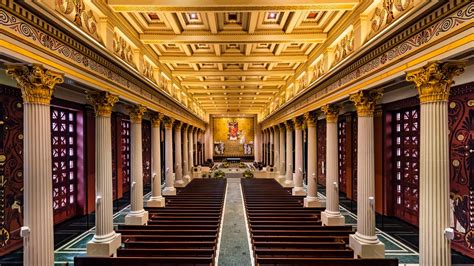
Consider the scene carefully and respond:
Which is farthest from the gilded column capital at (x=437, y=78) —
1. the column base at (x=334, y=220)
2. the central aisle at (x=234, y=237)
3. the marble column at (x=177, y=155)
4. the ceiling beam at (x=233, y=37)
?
the marble column at (x=177, y=155)

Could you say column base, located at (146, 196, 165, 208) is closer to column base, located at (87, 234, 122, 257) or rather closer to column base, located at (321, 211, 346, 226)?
column base, located at (87, 234, 122, 257)

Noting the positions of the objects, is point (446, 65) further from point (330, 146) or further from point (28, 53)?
point (28, 53)

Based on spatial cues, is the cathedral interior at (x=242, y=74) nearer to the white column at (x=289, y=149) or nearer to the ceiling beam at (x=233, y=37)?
the ceiling beam at (x=233, y=37)

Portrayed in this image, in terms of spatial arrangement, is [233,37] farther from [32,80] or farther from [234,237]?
[234,237]

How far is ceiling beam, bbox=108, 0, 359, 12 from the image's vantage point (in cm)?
646

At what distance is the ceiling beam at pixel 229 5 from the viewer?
646 centimetres

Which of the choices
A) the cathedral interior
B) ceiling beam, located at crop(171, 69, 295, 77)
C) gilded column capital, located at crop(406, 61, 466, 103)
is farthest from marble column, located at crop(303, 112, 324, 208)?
gilded column capital, located at crop(406, 61, 466, 103)

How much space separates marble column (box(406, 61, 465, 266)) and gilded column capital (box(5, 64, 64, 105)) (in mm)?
6871

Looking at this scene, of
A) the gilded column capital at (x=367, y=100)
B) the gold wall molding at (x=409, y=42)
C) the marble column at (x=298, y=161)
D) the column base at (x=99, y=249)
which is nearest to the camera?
the gold wall molding at (x=409, y=42)

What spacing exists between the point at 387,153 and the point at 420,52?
6746 millimetres

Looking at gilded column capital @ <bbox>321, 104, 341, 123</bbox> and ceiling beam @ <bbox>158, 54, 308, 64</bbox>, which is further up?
ceiling beam @ <bbox>158, 54, 308, 64</bbox>

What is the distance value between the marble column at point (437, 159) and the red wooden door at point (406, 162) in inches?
202

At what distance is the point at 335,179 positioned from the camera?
30.7ft

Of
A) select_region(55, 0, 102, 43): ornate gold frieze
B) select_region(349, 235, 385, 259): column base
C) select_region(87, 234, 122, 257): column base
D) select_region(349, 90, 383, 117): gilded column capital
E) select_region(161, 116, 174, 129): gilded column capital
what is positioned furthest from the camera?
select_region(161, 116, 174, 129): gilded column capital
